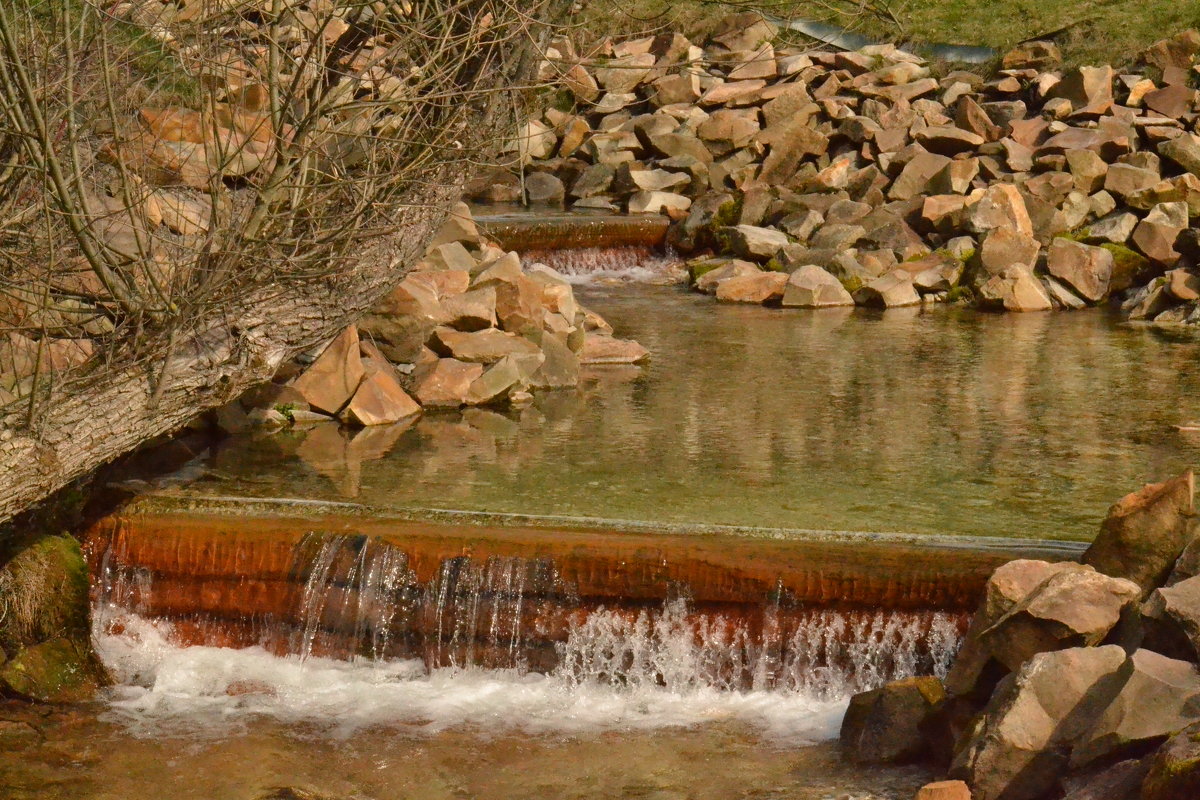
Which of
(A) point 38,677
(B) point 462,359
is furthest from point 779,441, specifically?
(A) point 38,677

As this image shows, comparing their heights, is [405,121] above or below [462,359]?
above

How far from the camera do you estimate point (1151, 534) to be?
606 cm

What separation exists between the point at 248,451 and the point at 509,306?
8.32 feet

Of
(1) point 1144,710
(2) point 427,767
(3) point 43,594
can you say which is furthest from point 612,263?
(1) point 1144,710

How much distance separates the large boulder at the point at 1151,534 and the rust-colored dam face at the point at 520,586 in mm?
389

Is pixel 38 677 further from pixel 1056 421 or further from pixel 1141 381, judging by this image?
pixel 1141 381

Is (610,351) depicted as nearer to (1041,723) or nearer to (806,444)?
(806,444)

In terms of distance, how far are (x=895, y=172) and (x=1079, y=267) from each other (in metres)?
3.29

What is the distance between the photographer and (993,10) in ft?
77.4

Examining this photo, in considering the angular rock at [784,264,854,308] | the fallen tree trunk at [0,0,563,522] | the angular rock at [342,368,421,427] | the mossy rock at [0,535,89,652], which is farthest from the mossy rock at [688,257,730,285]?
the mossy rock at [0,535,89,652]

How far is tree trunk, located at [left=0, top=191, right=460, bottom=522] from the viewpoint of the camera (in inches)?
243

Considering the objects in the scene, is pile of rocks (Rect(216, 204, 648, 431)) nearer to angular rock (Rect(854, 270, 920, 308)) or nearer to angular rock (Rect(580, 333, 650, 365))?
angular rock (Rect(580, 333, 650, 365))

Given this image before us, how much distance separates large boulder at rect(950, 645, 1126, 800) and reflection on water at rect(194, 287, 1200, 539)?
1.82 meters

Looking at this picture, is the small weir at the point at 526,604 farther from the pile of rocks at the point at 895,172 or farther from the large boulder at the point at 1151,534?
the pile of rocks at the point at 895,172
